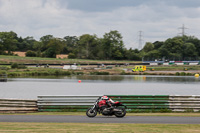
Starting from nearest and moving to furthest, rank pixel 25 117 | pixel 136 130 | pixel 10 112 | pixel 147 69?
pixel 136 130, pixel 25 117, pixel 10 112, pixel 147 69

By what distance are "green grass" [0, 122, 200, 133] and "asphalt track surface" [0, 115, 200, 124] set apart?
1.32 m

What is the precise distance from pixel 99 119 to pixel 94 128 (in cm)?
351

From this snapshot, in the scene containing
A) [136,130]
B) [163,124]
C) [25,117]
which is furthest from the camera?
[25,117]

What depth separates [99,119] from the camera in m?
20.6

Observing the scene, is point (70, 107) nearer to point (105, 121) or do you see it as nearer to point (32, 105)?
point (32, 105)

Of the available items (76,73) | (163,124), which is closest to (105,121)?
(163,124)

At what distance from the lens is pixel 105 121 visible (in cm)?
1981

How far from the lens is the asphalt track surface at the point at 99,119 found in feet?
64.9

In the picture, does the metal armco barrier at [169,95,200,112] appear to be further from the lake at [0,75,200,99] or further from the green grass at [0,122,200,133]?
the lake at [0,75,200,99]

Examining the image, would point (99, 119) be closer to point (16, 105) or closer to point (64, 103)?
point (64, 103)

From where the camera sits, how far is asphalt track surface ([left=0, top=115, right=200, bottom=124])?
19.8 meters

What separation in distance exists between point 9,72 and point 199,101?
95294mm

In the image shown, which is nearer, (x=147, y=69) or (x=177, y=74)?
(x=177, y=74)

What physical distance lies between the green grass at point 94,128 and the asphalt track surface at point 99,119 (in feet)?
4.35
